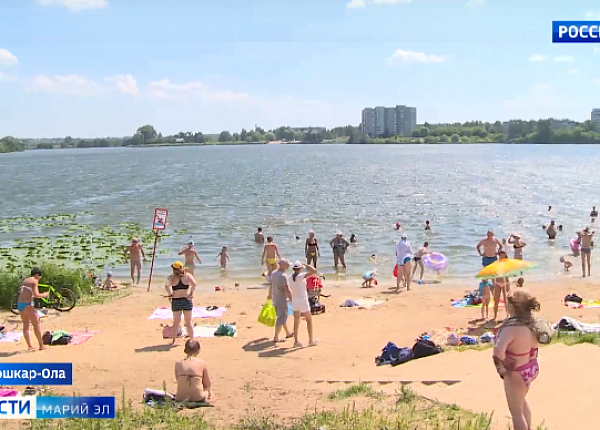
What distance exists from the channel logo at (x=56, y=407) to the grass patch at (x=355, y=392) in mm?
2941

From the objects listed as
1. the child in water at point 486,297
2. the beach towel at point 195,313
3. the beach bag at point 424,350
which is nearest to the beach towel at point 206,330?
the beach towel at point 195,313

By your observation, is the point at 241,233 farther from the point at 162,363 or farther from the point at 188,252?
the point at 162,363

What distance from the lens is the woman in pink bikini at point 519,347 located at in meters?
5.54

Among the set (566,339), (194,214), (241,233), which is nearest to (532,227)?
(241,233)

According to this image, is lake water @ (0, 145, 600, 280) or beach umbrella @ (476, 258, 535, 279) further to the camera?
lake water @ (0, 145, 600, 280)

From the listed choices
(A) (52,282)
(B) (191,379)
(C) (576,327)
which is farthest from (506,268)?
(A) (52,282)

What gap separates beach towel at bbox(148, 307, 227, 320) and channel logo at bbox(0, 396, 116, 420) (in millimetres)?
6246

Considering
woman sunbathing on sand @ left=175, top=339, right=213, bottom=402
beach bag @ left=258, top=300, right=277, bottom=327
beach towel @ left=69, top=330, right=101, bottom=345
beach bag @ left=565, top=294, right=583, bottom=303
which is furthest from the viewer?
beach bag @ left=565, top=294, right=583, bottom=303

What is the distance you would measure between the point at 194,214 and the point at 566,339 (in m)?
33.3

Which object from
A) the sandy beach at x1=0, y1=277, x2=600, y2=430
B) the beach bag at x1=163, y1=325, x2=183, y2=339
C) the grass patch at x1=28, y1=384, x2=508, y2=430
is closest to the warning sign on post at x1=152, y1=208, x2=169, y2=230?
the sandy beach at x1=0, y1=277, x2=600, y2=430

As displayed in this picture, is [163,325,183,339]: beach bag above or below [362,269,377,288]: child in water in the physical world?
above

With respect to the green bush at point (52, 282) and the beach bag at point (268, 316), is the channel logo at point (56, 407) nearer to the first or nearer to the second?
the beach bag at point (268, 316)

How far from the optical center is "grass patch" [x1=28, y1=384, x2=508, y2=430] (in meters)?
6.64

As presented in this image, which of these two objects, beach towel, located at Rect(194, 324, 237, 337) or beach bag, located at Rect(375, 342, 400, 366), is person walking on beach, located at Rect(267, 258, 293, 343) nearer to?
beach towel, located at Rect(194, 324, 237, 337)
